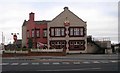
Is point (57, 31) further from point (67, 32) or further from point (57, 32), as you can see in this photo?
point (67, 32)

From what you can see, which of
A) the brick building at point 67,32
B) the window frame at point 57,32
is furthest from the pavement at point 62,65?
the window frame at point 57,32

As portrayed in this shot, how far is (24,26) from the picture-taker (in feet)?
287

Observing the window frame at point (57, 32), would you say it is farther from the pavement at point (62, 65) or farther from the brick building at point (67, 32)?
the pavement at point (62, 65)

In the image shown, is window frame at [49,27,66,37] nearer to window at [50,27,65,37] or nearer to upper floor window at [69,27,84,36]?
window at [50,27,65,37]

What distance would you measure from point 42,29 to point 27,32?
575 cm

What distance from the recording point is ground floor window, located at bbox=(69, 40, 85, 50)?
7656cm

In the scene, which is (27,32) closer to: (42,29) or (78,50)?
(42,29)

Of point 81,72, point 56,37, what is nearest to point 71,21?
point 56,37

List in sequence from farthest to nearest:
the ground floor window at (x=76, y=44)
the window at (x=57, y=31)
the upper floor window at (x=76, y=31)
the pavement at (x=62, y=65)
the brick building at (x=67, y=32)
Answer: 1. the window at (x=57, y=31)
2. the upper floor window at (x=76, y=31)
3. the brick building at (x=67, y=32)
4. the ground floor window at (x=76, y=44)
5. the pavement at (x=62, y=65)

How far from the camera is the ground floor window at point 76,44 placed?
3014 inches

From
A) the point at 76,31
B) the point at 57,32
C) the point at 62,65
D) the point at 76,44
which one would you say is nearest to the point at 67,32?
the point at 76,31

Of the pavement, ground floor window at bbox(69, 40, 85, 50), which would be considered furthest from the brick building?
the pavement

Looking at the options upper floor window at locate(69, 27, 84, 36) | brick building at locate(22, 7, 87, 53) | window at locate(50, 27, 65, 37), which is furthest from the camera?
window at locate(50, 27, 65, 37)

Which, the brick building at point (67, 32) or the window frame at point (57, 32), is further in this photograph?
the window frame at point (57, 32)
